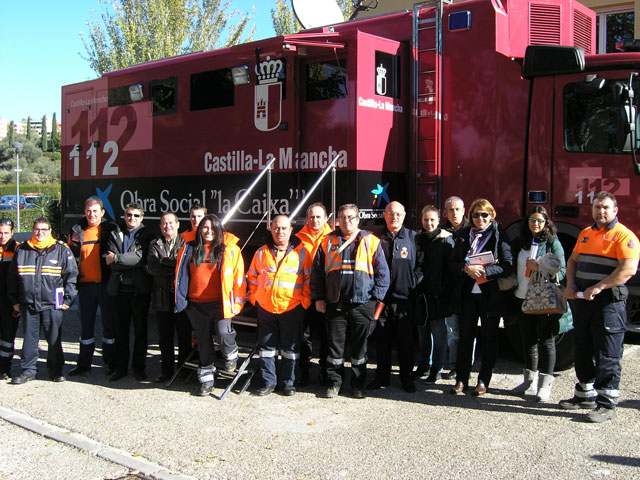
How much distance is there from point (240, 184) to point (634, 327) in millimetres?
4553

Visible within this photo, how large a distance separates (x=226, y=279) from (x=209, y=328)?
0.53 meters

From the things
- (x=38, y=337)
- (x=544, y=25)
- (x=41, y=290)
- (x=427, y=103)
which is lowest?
(x=38, y=337)

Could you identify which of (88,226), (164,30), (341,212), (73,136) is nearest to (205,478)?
(341,212)

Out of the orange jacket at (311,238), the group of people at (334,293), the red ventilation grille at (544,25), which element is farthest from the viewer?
the red ventilation grille at (544,25)

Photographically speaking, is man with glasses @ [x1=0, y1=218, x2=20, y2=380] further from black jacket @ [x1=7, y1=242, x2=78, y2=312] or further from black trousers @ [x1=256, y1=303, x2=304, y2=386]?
black trousers @ [x1=256, y1=303, x2=304, y2=386]

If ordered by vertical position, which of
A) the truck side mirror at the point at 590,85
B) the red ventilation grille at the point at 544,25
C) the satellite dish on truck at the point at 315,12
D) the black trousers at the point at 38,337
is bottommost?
the black trousers at the point at 38,337

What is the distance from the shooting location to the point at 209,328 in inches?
245

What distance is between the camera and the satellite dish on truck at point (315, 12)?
8586 mm

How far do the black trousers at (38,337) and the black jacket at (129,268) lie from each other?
63 centimetres

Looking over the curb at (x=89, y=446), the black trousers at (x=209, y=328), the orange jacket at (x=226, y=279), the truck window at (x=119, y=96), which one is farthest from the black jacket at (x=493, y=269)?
the truck window at (x=119, y=96)

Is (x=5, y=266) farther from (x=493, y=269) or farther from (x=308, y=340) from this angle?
(x=493, y=269)

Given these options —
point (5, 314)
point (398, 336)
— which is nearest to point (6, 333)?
point (5, 314)

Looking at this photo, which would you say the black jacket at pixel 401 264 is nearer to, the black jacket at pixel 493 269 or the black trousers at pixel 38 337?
the black jacket at pixel 493 269

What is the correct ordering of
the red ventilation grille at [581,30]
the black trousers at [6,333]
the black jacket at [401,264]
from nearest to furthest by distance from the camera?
1. the black jacket at [401,264]
2. the black trousers at [6,333]
3. the red ventilation grille at [581,30]
